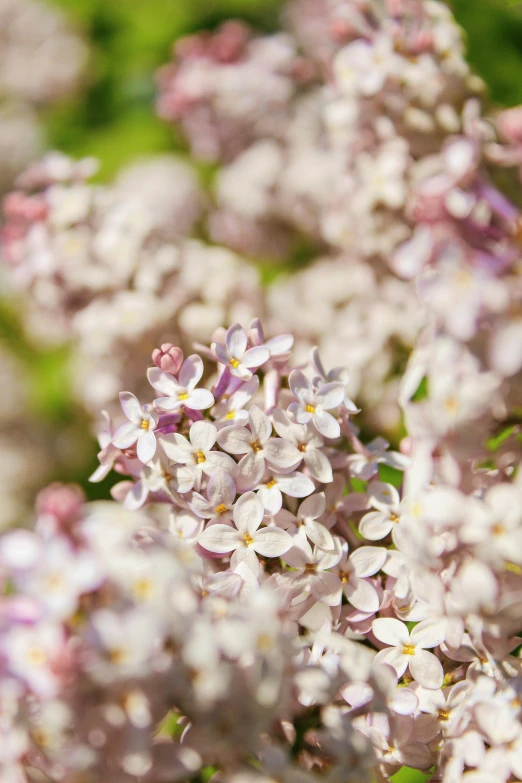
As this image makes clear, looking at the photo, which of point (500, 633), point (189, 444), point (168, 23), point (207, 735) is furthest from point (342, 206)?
point (168, 23)

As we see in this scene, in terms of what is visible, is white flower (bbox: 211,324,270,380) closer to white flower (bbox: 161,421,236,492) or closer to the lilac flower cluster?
white flower (bbox: 161,421,236,492)

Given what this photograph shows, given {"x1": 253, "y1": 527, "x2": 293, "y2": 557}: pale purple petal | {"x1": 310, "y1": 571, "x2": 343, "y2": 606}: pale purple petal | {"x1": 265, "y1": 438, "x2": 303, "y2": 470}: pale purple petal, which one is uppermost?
{"x1": 265, "y1": 438, "x2": 303, "y2": 470}: pale purple petal

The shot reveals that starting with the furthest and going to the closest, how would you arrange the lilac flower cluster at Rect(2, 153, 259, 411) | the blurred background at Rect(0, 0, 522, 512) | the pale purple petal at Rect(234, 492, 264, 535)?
the blurred background at Rect(0, 0, 522, 512) → the lilac flower cluster at Rect(2, 153, 259, 411) → the pale purple petal at Rect(234, 492, 264, 535)

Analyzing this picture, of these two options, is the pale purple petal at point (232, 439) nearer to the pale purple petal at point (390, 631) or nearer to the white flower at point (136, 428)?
the white flower at point (136, 428)

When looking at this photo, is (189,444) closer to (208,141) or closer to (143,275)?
(143,275)

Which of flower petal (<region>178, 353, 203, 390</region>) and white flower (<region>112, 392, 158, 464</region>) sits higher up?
flower petal (<region>178, 353, 203, 390</region>)

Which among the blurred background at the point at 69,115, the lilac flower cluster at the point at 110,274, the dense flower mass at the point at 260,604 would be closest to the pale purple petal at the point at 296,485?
the dense flower mass at the point at 260,604

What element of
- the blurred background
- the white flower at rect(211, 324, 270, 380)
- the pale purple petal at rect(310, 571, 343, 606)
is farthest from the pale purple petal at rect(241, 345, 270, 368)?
the blurred background
